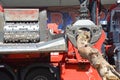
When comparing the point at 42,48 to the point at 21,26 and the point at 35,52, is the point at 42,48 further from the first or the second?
the point at 21,26

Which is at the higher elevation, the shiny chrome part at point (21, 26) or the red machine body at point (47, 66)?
the shiny chrome part at point (21, 26)

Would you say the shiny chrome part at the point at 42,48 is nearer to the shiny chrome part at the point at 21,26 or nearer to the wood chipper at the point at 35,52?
the wood chipper at the point at 35,52

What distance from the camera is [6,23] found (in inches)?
344

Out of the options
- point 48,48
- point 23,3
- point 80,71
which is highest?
point 23,3

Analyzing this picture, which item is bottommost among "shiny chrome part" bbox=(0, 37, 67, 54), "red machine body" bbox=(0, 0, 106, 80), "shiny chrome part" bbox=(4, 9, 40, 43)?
"red machine body" bbox=(0, 0, 106, 80)

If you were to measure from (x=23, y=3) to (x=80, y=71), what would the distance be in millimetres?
11269

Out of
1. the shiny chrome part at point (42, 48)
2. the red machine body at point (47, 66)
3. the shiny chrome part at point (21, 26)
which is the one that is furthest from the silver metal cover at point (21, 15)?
the shiny chrome part at point (42, 48)

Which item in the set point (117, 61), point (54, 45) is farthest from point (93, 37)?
point (117, 61)

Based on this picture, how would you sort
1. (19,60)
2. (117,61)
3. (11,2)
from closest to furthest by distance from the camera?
(117,61), (19,60), (11,2)

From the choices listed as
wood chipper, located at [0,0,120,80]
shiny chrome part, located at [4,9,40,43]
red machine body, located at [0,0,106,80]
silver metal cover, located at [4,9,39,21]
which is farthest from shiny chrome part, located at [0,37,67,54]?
silver metal cover, located at [4,9,39,21]

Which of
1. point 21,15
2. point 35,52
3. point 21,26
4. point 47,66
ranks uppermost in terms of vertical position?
point 21,15

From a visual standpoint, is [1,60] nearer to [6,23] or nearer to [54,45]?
[6,23]

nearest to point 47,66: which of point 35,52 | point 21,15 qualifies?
point 35,52

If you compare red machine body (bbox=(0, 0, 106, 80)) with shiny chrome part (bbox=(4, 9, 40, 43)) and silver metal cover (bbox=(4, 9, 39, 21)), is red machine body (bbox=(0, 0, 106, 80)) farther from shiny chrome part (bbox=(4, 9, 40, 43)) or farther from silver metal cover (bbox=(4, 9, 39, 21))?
silver metal cover (bbox=(4, 9, 39, 21))
